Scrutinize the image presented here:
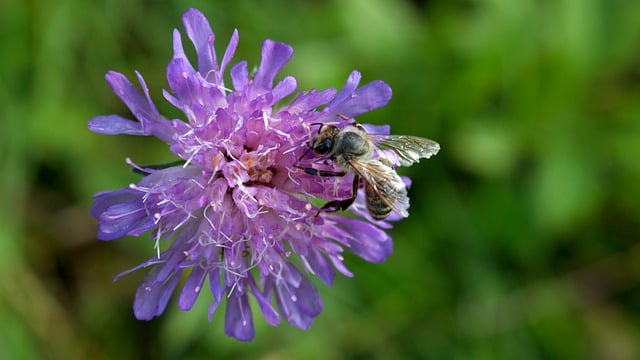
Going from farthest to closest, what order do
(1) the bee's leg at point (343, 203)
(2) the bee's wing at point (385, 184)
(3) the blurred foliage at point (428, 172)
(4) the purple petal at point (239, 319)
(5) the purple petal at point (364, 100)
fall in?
1. (3) the blurred foliage at point (428, 172)
2. (4) the purple petal at point (239, 319)
3. (5) the purple petal at point (364, 100)
4. (1) the bee's leg at point (343, 203)
5. (2) the bee's wing at point (385, 184)

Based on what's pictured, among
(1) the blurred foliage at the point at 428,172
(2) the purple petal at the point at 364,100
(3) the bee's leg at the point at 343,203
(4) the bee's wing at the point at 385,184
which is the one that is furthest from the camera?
(1) the blurred foliage at the point at 428,172

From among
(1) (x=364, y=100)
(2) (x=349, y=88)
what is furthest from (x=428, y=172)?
(2) (x=349, y=88)

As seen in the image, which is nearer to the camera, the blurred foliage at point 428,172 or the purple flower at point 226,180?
the purple flower at point 226,180

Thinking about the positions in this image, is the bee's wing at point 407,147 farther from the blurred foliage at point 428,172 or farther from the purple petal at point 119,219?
the blurred foliage at point 428,172

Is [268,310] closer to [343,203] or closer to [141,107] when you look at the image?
[343,203]

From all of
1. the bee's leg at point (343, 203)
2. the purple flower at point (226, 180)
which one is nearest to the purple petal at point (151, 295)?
the purple flower at point (226, 180)

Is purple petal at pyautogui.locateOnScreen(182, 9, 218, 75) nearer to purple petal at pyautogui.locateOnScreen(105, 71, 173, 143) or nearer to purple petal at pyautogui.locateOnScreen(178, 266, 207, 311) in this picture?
purple petal at pyautogui.locateOnScreen(105, 71, 173, 143)

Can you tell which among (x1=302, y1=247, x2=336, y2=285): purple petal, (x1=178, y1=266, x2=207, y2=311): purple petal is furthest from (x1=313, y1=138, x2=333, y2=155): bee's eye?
(x1=178, y1=266, x2=207, y2=311): purple petal
